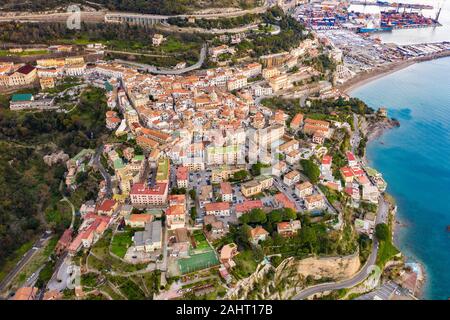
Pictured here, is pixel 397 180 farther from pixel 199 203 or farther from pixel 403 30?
pixel 403 30

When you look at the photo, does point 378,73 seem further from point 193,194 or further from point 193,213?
point 193,213

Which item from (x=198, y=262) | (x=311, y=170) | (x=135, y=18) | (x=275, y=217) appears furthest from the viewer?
(x=135, y=18)

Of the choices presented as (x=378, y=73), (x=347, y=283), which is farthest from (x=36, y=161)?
(x=378, y=73)

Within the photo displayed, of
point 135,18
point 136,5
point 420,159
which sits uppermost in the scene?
point 136,5

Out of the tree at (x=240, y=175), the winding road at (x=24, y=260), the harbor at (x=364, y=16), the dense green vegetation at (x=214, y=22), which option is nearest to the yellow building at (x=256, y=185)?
the tree at (x=240, y=175)

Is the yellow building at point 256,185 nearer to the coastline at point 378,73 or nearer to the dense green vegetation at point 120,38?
the dense green vegetation at point 120,38

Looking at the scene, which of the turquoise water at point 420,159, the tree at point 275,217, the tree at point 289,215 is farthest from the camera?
the turquoise water at point 420,159

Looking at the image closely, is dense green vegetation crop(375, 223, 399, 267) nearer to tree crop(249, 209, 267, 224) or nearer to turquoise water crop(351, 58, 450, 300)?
turquoise water crop(351, 58, 450, 300)

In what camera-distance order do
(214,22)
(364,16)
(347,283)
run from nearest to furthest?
(347,283), (214,22), (364,16)
